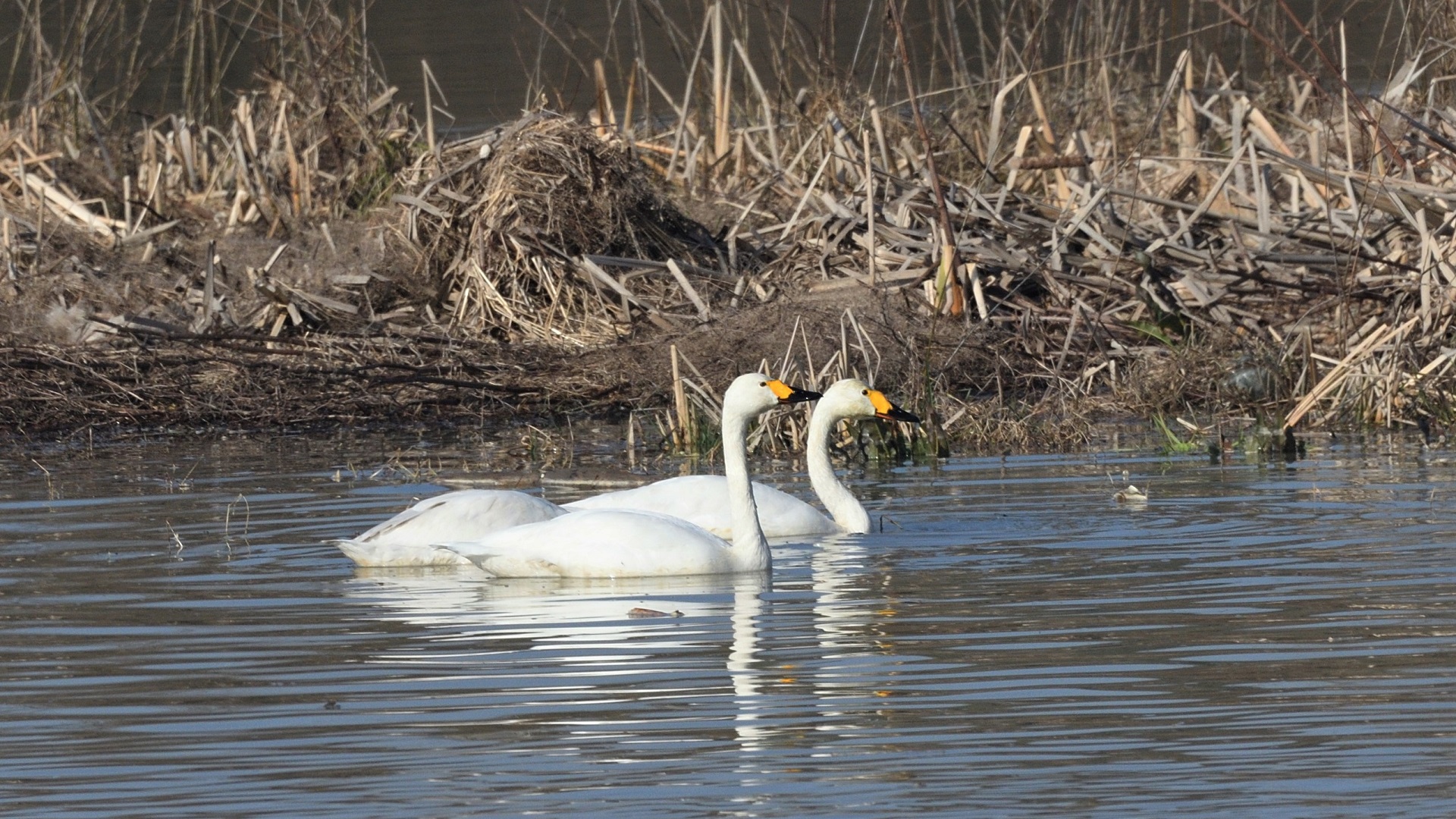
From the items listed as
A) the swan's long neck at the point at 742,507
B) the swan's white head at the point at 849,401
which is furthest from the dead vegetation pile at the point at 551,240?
the swan's long neck at the point at 742,507

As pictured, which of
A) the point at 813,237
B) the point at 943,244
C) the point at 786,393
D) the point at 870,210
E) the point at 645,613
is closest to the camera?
the point at 645,613

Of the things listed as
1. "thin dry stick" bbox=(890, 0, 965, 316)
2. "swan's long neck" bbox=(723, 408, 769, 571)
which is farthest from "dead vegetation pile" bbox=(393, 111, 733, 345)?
"swan's long neck" bbox=(723, 408, 769, 571)

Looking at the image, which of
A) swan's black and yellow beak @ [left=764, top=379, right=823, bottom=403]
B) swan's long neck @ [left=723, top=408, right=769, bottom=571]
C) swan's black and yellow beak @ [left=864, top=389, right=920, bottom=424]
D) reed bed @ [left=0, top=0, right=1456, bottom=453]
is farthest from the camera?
reed bed @ [left=0, top=0, right=1456, bottom=453]

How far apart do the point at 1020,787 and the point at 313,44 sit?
15.3 meters

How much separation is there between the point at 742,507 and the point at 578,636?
5.60 ft

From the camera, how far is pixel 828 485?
966cm

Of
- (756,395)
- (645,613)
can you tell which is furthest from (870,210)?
(645,613)

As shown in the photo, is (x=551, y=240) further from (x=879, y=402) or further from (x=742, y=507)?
(x=742, y=507)

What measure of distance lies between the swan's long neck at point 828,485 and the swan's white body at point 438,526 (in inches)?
56.1

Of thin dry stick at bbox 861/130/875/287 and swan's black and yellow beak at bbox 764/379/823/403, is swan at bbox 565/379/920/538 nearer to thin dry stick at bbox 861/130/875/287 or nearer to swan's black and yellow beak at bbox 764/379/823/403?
swan's black and yellow beak at bbox 764/379/823/403

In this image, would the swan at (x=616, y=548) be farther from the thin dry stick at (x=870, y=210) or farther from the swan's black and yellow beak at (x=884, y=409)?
the thin dry stick at (x=870, y=210)

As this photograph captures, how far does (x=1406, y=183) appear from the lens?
492 inches

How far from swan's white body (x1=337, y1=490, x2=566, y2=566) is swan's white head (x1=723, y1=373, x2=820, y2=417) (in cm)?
92

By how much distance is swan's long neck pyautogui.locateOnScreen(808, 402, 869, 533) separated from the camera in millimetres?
9352
